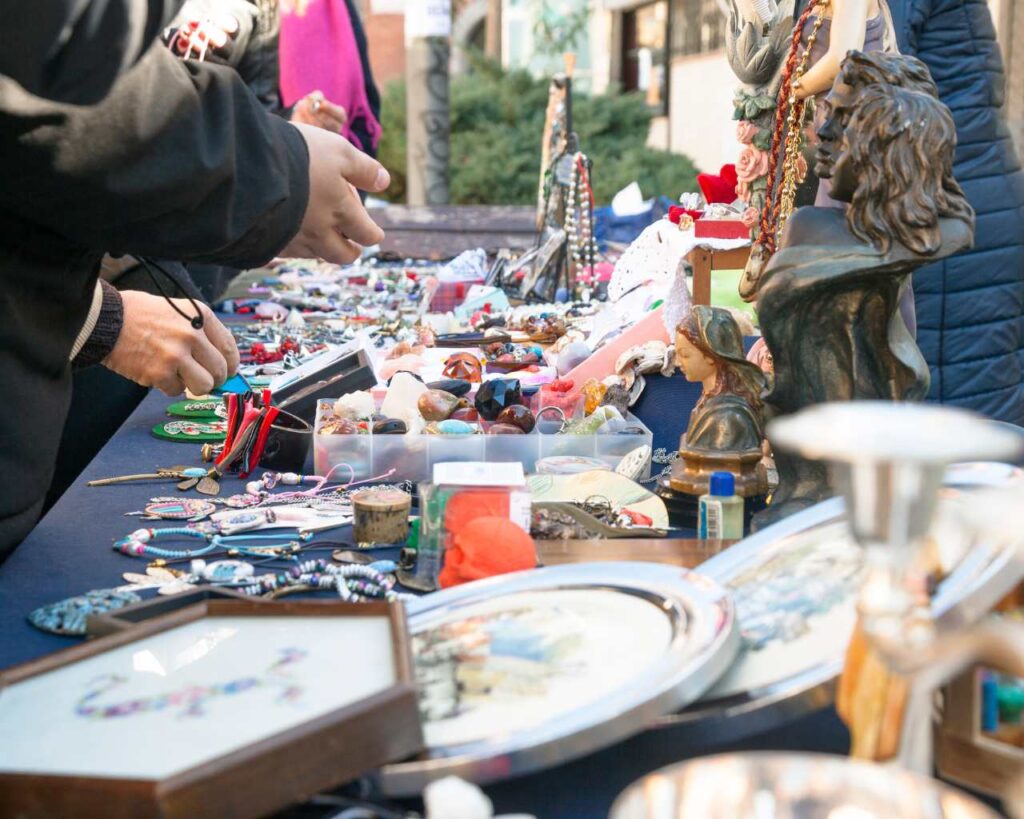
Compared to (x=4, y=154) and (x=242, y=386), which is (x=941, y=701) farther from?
(x=242, y=386)

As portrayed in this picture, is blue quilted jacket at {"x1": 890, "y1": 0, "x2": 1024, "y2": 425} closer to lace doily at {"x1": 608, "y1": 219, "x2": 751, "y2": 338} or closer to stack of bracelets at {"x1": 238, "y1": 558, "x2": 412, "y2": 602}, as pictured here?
lace doily at {"x1": 608, "y1": 219, "x2": 751, "y2": 338}

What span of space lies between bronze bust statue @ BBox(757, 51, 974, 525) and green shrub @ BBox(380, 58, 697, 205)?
8.01 m

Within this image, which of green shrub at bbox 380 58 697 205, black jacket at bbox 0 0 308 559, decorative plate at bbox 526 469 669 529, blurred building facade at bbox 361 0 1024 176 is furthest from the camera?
blurred building facade at bbox 361 0 1024 176

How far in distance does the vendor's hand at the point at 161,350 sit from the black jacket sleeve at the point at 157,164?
0.59m

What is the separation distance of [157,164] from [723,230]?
166cm

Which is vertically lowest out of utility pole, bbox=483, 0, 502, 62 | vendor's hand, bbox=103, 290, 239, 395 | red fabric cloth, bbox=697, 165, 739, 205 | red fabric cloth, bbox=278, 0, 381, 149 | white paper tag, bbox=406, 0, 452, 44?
vendor's hand, bbox=103, 290, 239, 395

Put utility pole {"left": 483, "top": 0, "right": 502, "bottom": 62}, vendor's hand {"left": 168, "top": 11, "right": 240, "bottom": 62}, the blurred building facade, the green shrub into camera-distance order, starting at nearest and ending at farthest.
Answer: vendor's hand {"left": 168, "top": 11, "right": 240, "bottom": 62}
the green shrub
utility pole {"left": 483, "top": 0, "right": 502, "bottom": 62}
the blurred building facade

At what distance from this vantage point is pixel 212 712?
0.85 m

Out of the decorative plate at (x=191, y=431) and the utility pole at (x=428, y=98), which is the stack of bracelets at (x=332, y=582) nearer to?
the decorative plate at (x=191, y=431)

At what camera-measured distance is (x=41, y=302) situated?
1388 millimetres

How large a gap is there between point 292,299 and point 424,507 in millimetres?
2990

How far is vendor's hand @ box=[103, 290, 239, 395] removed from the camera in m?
1.93

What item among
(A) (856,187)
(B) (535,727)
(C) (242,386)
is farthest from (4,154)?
(C) (242,386)

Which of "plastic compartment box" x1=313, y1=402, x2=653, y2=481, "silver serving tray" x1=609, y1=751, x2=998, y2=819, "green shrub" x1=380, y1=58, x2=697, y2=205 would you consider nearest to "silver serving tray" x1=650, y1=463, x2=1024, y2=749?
"silver serving tray" x1=609, y1=751, x2=998, y2=819
